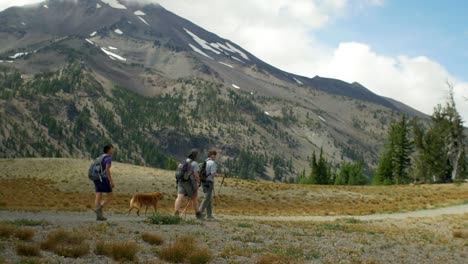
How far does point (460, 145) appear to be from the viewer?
211 ft

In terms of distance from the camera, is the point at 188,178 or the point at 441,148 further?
the point at 441,148

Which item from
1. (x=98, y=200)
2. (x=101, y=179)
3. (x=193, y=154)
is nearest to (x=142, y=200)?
(x=193, y=154)

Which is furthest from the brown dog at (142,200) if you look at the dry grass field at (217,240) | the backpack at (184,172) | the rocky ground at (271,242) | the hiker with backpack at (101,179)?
the rocky ground at (271,242)

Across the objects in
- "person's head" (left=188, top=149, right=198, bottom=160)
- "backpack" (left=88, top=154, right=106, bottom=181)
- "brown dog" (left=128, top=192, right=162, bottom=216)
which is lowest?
"brown dog" (left=128, top=192, right=162, bottom=216)

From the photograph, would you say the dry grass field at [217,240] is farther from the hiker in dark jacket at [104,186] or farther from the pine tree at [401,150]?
the pine tree at [401,150]

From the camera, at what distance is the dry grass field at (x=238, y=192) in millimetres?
35312

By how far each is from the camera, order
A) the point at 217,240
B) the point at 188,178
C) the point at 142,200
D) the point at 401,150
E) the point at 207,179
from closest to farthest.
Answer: the point at 217,240 < the point at 188,178 < the point at 207,179 < the point at 142,200 < the point at 401,150

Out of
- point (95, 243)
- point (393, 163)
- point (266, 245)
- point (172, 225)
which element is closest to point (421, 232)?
point (266, 245)

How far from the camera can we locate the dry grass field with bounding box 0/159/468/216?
35312mm

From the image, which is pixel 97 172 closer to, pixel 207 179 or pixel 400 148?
pixel 207 179

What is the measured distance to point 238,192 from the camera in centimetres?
4266

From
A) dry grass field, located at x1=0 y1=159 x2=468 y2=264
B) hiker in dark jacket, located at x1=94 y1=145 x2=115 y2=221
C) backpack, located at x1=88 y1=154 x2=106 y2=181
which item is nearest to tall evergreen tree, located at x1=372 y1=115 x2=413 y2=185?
dry grass field, located at x1=0 y1=159 x2=468 y2=264

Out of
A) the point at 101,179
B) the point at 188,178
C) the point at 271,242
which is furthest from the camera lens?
the point at 188,178

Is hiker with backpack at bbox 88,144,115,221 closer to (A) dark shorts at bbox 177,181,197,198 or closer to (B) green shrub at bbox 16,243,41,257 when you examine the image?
(A) dark shorts at bbox 177,181,197,198
